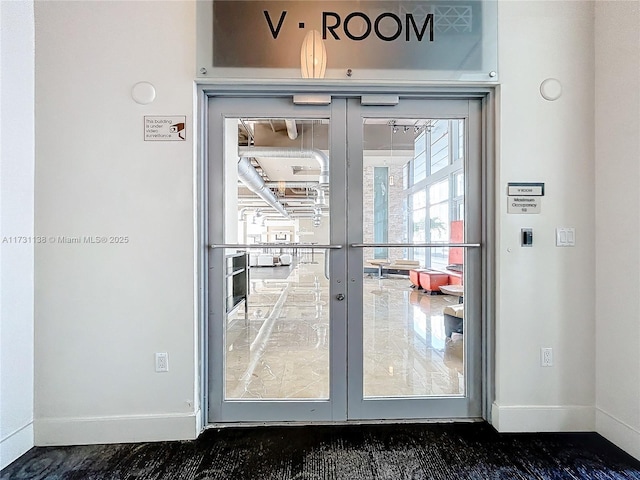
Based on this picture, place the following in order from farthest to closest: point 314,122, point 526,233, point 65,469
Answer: point 314,122
point 526,233
point 65,469

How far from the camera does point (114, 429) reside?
2025mm

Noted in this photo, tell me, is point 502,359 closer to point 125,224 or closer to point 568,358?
point 568,358

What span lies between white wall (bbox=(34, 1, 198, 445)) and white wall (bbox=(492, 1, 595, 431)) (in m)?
2.04

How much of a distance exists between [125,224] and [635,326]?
3.11 m

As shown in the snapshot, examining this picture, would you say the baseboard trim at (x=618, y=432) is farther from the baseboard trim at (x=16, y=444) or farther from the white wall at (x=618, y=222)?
the baseboard trim at (x=16, y=444)

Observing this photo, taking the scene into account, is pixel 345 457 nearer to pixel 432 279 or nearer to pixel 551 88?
pixel 432 279

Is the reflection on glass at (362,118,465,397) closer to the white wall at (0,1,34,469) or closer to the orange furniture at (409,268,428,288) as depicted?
the orange furniture at (409,268,428,288)

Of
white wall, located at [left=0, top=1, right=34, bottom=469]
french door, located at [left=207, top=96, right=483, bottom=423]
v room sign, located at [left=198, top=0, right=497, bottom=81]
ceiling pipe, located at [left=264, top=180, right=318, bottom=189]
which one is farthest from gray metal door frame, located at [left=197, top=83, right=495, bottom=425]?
white wall, located at [left=0, top=1, right=34, bottom=469]

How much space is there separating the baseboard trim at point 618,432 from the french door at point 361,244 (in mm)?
720

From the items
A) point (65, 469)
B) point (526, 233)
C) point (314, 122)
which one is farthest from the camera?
point (314, 122)

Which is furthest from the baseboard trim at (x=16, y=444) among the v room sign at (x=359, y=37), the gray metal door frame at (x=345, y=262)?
the v room sign at (x=359, y=37)

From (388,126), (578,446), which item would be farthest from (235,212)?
(578,446)

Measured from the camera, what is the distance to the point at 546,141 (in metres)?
2.10

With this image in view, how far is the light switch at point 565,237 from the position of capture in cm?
210
